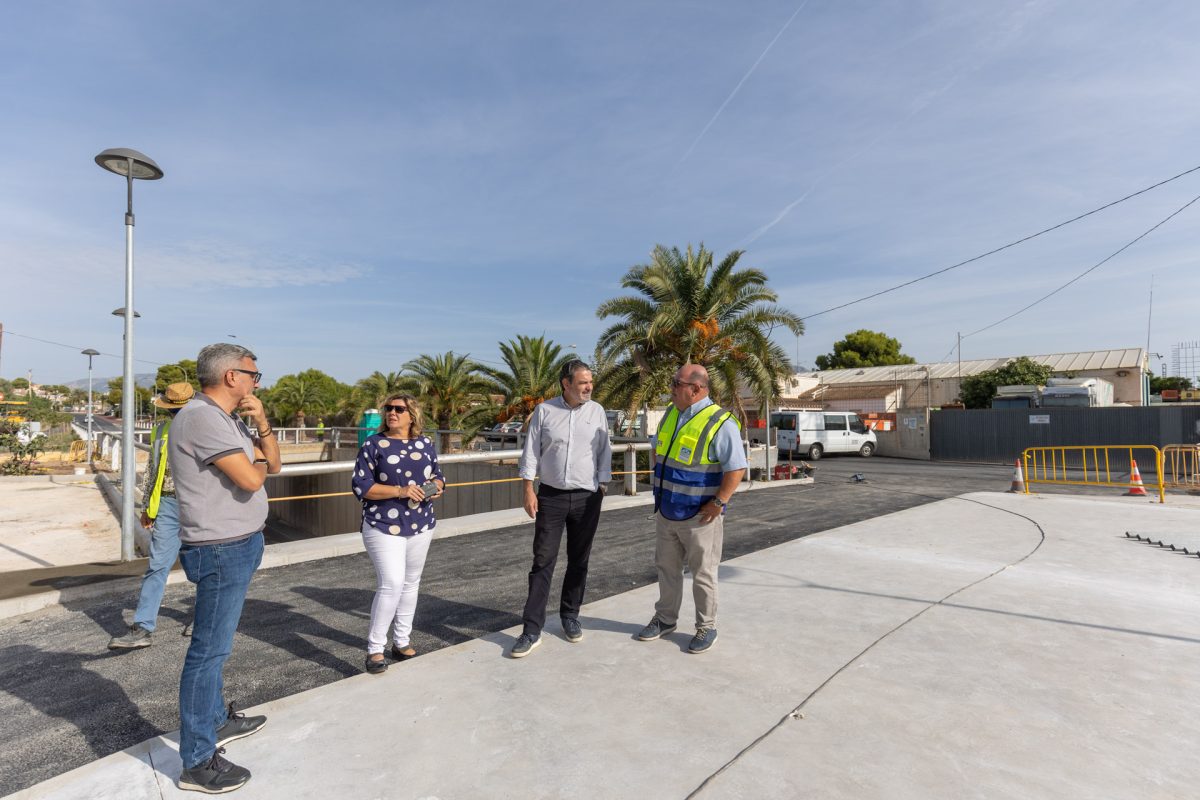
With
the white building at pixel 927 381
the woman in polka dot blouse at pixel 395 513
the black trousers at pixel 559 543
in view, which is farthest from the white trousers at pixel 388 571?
the white building at pixel 927 381

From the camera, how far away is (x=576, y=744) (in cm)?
267

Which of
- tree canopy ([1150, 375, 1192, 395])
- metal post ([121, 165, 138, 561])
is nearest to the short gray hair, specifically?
metal post ([121, 165, 138, 561])

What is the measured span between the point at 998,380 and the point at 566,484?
39.0 m

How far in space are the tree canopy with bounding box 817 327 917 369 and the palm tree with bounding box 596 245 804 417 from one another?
146 ft

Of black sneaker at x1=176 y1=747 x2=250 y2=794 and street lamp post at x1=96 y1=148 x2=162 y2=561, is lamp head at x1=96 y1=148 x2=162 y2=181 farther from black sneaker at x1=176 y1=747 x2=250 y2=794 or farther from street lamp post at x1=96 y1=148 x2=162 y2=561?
black sneaker at x1=176 y1=747 x2=250 y2=794

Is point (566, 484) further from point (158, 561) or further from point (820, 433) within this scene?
point (820, 433)

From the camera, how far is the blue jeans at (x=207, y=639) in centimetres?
235

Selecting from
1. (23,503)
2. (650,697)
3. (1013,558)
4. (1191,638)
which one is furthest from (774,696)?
(23,503)

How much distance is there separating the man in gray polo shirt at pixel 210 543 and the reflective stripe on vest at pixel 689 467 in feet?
7.38

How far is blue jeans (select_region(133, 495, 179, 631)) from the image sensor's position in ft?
13.1

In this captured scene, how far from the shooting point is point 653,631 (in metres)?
3.89

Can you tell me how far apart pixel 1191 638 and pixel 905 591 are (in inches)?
64.4

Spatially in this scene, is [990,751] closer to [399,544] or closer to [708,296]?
[399,544]

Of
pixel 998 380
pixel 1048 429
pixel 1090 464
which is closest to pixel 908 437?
pixel 1048 429
